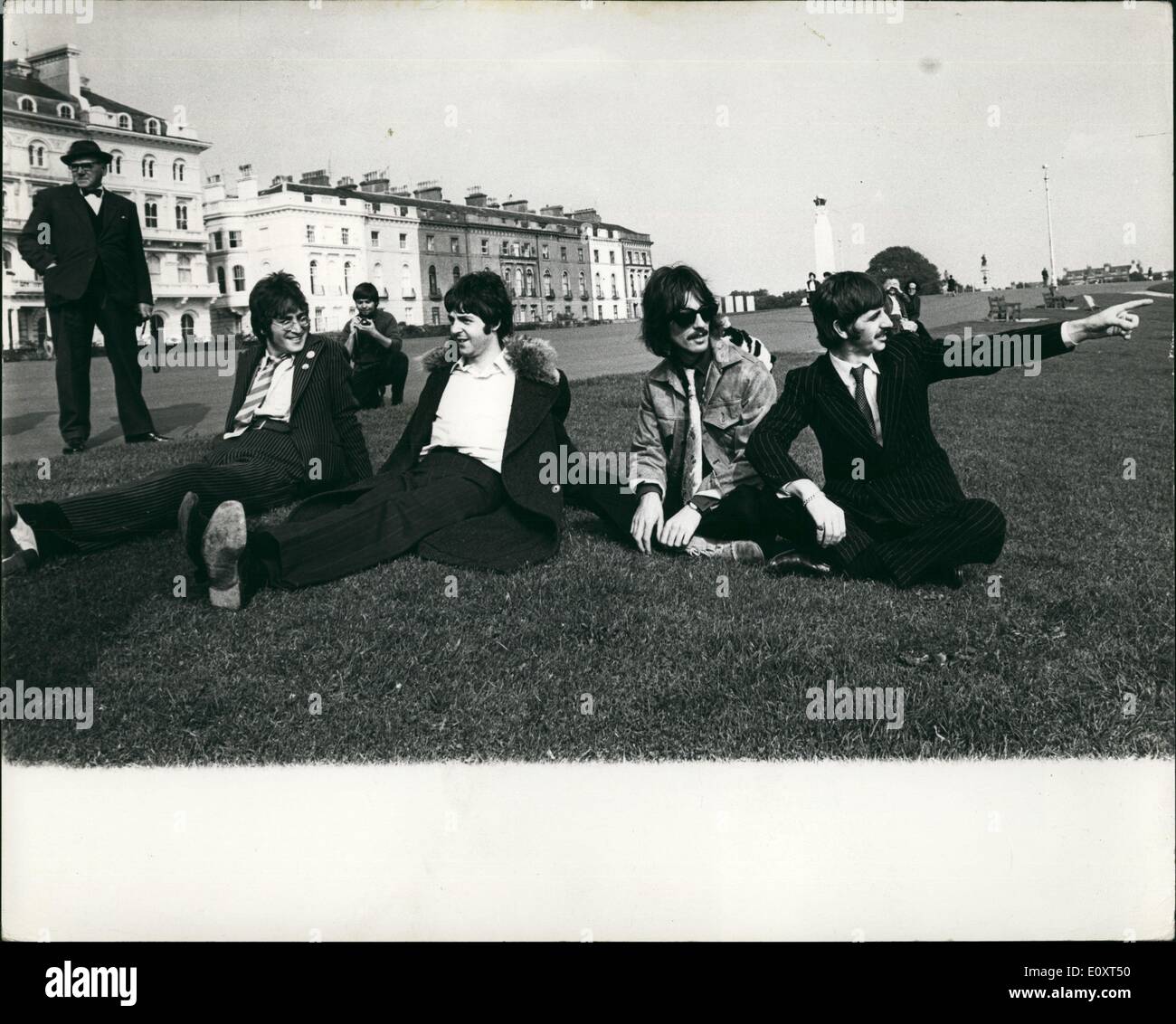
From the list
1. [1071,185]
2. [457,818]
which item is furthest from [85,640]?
[1071,185]

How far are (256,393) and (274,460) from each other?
47cm

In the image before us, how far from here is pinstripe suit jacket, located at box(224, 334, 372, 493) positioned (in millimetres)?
5395

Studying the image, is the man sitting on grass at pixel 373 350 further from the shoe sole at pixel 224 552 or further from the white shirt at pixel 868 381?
the white shirt at pixel 868 381

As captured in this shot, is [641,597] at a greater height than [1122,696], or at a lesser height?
greater

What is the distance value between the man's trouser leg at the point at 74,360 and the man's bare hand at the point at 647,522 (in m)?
3.97

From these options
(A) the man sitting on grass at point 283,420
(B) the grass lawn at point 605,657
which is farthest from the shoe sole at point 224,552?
(A) the man sitting on grass at point 283,420

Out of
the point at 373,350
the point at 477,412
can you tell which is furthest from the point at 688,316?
the point at 373,350

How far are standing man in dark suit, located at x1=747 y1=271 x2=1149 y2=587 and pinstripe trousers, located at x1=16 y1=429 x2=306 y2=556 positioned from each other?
282cm

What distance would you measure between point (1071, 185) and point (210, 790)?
5166 millimetres

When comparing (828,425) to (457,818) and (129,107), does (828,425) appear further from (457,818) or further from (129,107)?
(129,107)

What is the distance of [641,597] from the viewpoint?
418 cm

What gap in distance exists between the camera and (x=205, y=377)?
635cm

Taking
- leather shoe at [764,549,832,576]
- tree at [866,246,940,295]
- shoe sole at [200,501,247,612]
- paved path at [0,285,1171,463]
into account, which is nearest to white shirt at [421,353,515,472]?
paved path at [0,285,1171,463]

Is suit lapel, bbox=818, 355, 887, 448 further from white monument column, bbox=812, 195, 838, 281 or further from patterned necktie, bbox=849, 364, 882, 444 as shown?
white monument column, bbox=812, 195, 838, 281
